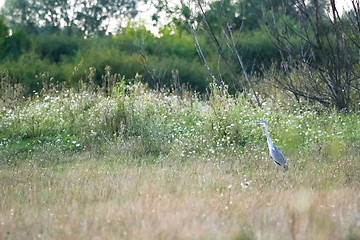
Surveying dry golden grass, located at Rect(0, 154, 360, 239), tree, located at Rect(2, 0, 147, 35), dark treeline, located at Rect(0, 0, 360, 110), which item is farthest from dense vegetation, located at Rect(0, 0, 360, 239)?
tree, located at Rect(2, 0, 147, 35)

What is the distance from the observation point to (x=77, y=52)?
74.0 feet

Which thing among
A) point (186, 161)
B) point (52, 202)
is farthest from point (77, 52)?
point (52, 202)

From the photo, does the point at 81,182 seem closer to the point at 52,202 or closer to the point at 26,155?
the point at 52,202

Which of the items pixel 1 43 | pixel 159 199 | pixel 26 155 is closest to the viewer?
pixel 159 199

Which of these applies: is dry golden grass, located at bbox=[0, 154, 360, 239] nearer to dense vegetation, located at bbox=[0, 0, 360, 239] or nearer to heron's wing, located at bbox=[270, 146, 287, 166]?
dense vegetation, located at bbox=[0, 0, 360, 239]

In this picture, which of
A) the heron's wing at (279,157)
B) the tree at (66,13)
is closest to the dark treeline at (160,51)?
the tree at (66,13)

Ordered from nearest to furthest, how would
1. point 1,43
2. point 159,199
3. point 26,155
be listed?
point 159,199
point 26,155
point 1,43

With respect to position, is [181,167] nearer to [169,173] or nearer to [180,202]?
[169,173]

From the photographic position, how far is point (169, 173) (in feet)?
20.9

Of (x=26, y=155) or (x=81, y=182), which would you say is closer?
(x=81, y=182)

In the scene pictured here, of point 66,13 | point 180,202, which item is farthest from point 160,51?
point 180,202

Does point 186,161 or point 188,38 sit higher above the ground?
point 188,38

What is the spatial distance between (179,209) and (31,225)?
51.1 inches

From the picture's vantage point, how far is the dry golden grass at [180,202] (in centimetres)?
371
